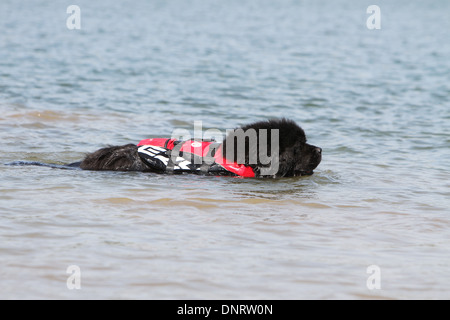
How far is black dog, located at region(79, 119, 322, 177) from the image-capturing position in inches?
284

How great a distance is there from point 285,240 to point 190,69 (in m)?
12.7

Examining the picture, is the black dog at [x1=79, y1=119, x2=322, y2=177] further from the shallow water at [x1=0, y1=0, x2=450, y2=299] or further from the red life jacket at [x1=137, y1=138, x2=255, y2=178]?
the shallow water at [x1=0, y1=0, x2=450, y2=299]

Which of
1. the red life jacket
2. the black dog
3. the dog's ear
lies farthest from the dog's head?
the dog's ear

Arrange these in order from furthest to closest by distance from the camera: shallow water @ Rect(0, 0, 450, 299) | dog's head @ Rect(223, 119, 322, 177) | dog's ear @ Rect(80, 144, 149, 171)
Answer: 1. dog's ear @ Rect(80, 144, 149, 171)
2. dog's head @ Rect(223, 119, 322, 177)
3. shallow water @ Rect(0, 0, 450, 299)

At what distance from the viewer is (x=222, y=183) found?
724cm

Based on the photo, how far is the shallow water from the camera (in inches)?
178

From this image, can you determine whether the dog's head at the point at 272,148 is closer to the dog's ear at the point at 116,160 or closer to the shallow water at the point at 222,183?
the shallow water at the point at 222,183

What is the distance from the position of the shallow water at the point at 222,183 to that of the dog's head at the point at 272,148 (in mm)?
199

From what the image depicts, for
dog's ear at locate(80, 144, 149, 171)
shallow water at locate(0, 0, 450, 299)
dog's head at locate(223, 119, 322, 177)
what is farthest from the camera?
dog's ear at locate(80, 144, 149, 171)

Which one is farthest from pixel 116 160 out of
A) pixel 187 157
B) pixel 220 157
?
pixel 220 157

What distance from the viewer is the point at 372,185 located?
24.7 ft

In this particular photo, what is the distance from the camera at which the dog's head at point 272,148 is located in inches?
281

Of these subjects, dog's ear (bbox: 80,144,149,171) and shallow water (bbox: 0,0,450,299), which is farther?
dog's ear (bbox: 80,144,149,171)

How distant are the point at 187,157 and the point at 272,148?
100cm
